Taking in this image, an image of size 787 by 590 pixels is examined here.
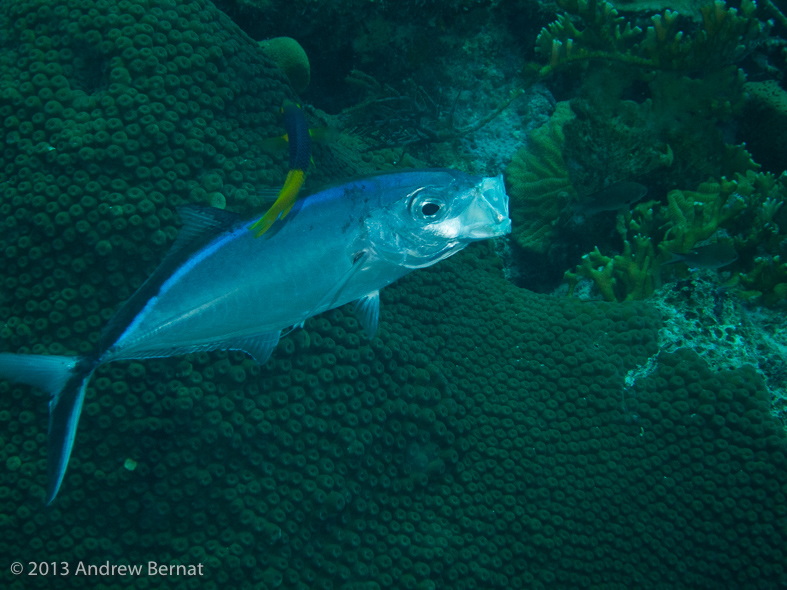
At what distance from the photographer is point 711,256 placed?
3.52 meters

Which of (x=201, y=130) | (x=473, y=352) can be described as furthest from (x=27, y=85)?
(x=473, y=352)

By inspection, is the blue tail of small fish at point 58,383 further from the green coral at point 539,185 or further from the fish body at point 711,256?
the green coral at point 539,185

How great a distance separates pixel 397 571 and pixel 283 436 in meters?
1.09

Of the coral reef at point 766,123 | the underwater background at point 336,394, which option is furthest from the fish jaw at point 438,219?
the coral reef at point 766,123

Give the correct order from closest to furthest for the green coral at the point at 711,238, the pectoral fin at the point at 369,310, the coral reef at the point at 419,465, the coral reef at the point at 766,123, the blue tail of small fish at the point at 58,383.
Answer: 1. the blue tail of small fish at the point at 58,383
2. the pectoral fin at the point at 369,310
3. the coral reef at the point at 419,465
4. the green coral at the point at 711,238
5. the coral reef at the point at 766,123

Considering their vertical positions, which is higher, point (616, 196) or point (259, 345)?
point (259, 345)

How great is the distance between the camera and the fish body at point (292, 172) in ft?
4.94

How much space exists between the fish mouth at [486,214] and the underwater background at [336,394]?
1524 millimetres

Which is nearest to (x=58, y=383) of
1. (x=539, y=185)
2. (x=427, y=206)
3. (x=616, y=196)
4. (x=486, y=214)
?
(x=427, y=206)

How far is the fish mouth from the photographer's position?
5.01 feet

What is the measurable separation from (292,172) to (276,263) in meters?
0.36

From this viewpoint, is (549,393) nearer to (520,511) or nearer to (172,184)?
(520,511)

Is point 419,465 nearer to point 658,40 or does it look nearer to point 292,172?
point 292,172

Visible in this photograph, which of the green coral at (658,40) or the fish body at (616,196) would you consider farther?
the green coral at (658,40)
